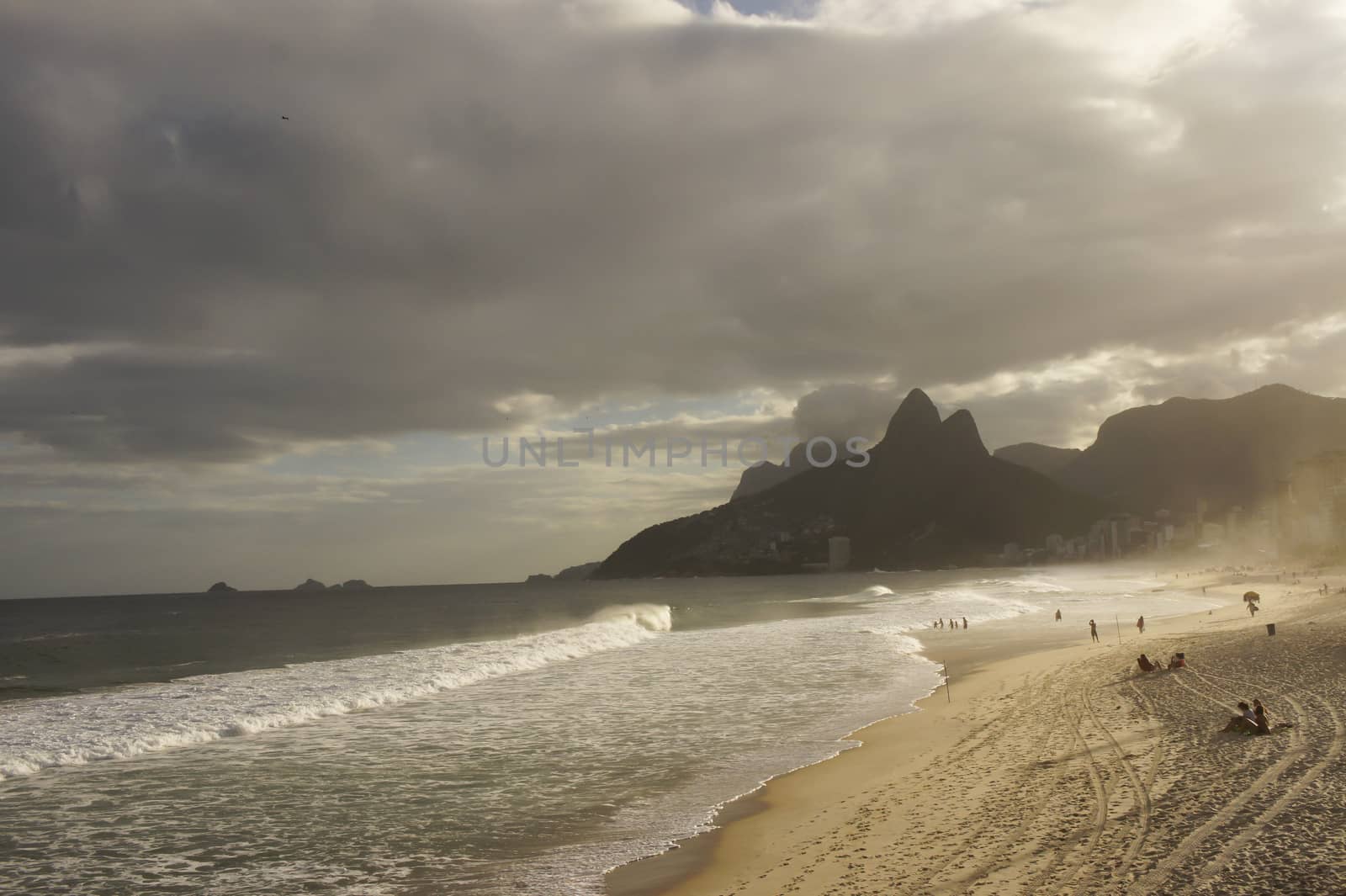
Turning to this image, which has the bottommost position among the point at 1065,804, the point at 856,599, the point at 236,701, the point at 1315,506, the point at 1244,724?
the point at 856,599

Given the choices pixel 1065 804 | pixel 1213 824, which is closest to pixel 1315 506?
pixel 1065 804

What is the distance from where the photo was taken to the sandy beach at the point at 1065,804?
8.28 m

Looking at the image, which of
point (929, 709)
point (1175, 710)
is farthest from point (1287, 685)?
point (929, 709)

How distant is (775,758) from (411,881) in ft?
25.6

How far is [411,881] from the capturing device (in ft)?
32.0

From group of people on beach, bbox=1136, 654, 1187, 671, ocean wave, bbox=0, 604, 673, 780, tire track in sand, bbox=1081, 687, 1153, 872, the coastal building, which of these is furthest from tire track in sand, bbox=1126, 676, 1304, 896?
the coastal building

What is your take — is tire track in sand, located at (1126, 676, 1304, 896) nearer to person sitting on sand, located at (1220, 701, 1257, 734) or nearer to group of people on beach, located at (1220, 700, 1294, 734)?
group of people on beach, located at (1220, 700, 1294, 734)

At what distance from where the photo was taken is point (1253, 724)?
1348 centimetres

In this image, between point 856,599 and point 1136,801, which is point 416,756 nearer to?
point 1136,801

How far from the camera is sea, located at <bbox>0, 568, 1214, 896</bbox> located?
10625 millimetres

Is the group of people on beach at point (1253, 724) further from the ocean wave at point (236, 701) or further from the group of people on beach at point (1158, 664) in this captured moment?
the ocean wave at point (236, 701)

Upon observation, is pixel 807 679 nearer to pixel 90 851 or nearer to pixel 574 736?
pixel 574 736

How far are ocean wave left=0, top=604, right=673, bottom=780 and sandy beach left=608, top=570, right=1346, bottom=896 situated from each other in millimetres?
15395

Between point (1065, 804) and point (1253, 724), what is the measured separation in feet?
17.8
